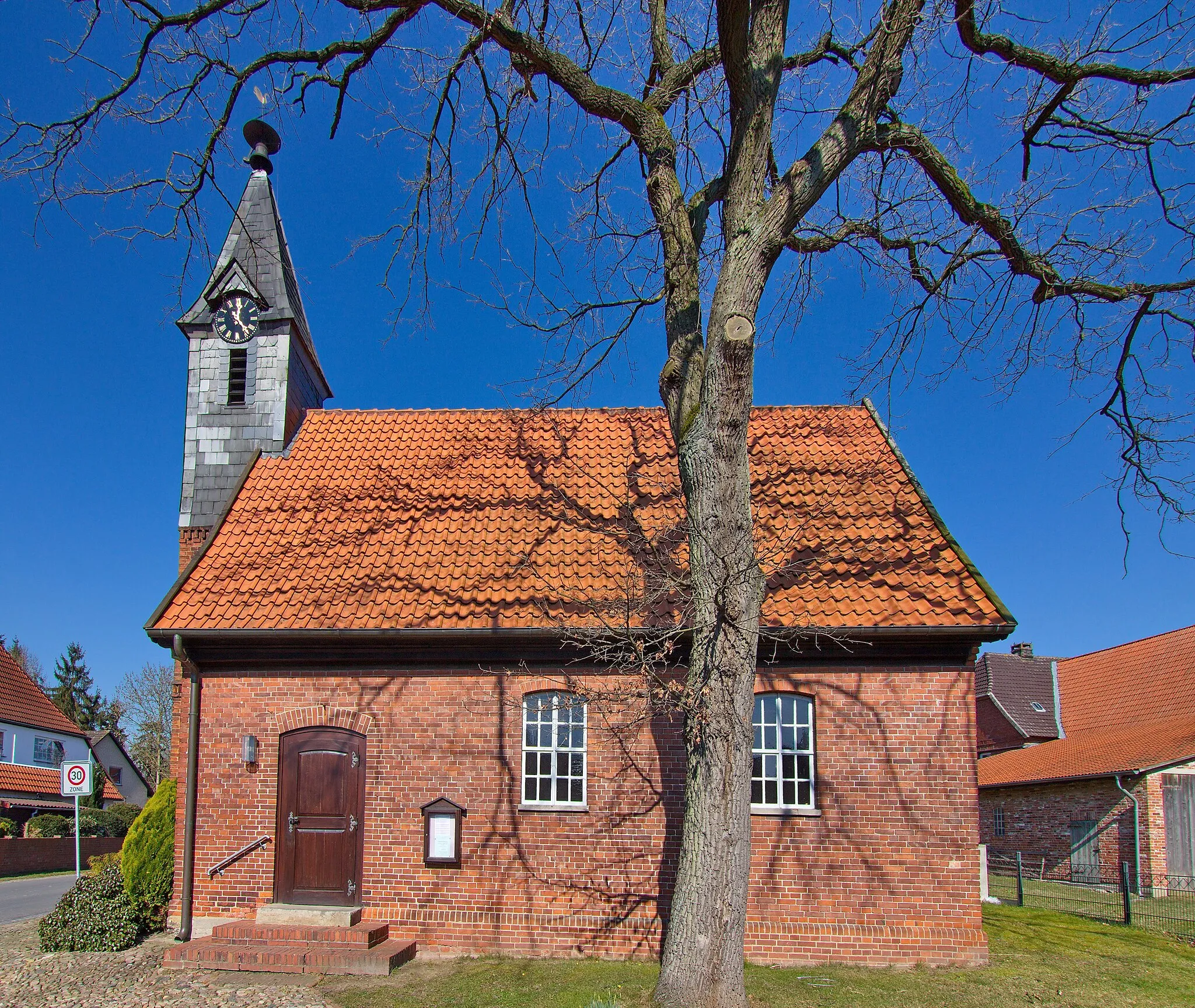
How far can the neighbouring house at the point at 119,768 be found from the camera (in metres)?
40.8

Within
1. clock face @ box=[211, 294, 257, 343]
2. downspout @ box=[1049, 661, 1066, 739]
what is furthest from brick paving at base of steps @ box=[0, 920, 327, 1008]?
downspout @ box=[1049, 661, 1066, 739]

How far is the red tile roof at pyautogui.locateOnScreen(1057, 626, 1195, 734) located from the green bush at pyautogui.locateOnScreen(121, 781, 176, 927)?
24.8 metres

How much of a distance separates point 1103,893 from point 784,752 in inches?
530

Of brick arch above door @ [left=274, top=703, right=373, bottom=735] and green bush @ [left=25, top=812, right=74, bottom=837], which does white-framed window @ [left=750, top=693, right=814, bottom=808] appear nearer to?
brick arch above door @ [left=274, top=703, right=373, bottom=735]

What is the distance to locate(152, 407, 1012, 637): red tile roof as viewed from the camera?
36.9ft

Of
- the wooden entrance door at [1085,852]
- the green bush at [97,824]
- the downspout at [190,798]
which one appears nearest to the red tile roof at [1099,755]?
the wooden entrance door at [1085,852]

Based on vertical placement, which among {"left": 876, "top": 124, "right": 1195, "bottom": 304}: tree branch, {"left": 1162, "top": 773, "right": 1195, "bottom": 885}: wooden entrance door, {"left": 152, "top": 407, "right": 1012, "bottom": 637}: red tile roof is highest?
{"left": 876, "top": 124, "right": 1195, "bottom": 304}: tree branch

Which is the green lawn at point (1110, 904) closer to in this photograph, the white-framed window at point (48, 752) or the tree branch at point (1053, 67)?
the tree branch at point (1053, 67)

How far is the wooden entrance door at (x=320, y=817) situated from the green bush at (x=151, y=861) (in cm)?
173

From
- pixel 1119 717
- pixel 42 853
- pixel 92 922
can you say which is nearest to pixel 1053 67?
pixel 92 922

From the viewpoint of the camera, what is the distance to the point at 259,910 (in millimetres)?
11102

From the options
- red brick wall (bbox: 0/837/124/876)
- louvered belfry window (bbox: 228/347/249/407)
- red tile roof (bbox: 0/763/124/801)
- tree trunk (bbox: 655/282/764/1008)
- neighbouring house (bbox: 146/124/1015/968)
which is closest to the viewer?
tree trunk (bbox: 655/282/764/1008)

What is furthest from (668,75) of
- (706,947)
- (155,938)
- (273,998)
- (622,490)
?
(155,938)

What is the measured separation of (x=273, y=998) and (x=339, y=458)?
26.1ft
